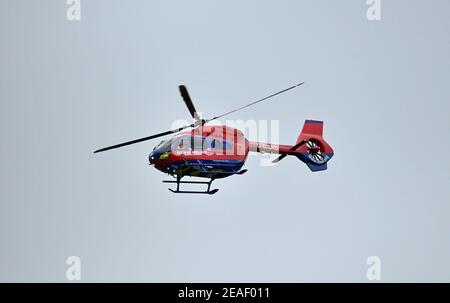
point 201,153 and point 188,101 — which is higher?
point 188,101

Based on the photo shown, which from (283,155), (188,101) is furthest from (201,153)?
(283,155)

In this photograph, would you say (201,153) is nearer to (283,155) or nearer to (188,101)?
(188,101)

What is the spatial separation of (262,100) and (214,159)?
3338 mm

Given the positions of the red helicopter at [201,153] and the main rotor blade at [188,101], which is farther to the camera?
the red helicopter at [201,153]

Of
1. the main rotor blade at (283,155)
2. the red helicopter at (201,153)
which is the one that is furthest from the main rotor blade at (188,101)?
the main rotor blade at (283,155)

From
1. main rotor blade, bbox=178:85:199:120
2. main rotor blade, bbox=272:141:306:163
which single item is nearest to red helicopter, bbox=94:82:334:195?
main rotor blade, bbox=178:85:199:120

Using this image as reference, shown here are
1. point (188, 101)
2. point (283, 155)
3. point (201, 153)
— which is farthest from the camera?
point (283, 155)

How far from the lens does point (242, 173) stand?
30.4 metres

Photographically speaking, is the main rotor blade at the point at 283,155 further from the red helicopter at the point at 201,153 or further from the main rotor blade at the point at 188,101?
the main rotor blade at the point at 188,101

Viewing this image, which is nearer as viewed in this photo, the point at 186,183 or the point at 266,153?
the point at 186,183

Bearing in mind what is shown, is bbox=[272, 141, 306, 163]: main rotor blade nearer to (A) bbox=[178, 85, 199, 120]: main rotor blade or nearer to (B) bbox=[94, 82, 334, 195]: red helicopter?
(B) bbox=[94, 82, 334, 195]: red helicopter

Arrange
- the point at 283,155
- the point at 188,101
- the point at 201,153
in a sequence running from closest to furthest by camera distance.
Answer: the point at 188,101
the point at 201,153
the point at 283,155
